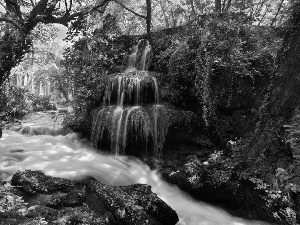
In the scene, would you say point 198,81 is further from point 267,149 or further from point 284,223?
point 284,223

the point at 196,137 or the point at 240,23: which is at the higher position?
the point at 240,23

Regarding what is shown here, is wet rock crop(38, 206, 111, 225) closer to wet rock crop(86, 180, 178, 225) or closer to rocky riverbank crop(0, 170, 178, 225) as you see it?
rocky riverbank crop(0, 170, 178, 225)

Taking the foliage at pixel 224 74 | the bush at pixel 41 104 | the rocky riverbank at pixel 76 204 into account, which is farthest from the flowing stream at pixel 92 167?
the bush at pixel 41 104

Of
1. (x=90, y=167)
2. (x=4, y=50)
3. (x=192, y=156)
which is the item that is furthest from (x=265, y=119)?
(x=4, y=50)

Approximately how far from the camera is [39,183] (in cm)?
598

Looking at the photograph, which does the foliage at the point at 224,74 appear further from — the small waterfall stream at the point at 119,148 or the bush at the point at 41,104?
the bush at the point at 41,104

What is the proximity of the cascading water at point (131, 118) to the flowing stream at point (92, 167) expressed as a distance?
1.88 feet

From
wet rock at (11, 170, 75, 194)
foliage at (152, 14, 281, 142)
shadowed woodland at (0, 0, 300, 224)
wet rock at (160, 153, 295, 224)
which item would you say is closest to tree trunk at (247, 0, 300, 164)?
shadowed woodland at (0, 0, 300, 224)

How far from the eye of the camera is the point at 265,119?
19.5ft

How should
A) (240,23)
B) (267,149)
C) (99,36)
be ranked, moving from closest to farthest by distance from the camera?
(267,149)
(240,23)
(99,36)

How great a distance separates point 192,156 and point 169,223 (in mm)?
3334

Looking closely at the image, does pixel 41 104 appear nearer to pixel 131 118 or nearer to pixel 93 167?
pixel 131 118

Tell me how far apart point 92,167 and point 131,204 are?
3.31 metres

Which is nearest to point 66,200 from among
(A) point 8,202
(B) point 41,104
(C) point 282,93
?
(A) point 8,202
